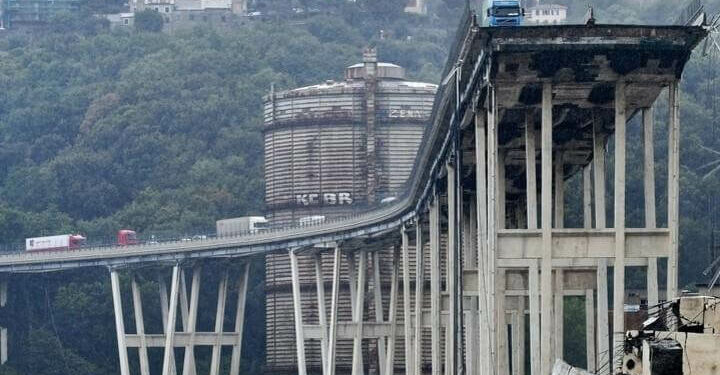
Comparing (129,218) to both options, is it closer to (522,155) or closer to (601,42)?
(522,155)

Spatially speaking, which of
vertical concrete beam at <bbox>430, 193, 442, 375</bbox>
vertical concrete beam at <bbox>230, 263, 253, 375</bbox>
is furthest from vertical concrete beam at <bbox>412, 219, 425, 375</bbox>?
vertical concrete beam at <bbox>230, 263, 253, 375</bbox>

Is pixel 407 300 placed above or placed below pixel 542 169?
below

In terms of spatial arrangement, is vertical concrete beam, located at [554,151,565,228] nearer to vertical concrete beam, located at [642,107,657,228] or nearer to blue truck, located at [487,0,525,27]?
blue truck, located at [487,0,525,27]

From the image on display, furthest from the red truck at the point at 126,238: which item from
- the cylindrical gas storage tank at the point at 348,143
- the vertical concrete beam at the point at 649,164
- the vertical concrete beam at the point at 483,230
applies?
the vertical concrete beam at the point at 649,164

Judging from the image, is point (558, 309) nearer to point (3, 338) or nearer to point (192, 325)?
point (192, 325)

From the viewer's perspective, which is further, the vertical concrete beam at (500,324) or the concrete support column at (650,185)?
the vertical concrete beam at (500,324)

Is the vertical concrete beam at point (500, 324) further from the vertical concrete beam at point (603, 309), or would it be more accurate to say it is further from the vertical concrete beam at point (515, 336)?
the vertical concrete beam at point (515, 336)

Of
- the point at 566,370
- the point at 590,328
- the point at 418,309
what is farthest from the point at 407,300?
the point at 566,370

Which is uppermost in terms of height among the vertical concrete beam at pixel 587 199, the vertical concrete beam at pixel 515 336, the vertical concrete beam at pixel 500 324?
the vertical concrete beam at pixel 587 199
